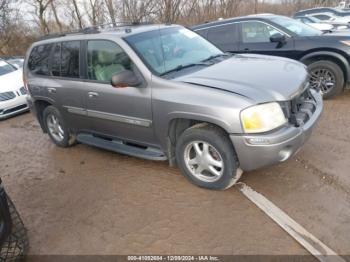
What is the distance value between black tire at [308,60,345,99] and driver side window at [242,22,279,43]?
102 centimetres

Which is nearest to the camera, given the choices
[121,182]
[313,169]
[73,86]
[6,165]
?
[313,169]

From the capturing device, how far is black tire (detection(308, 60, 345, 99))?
5.77 metres

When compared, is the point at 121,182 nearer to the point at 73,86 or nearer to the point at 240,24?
the point at 73,86

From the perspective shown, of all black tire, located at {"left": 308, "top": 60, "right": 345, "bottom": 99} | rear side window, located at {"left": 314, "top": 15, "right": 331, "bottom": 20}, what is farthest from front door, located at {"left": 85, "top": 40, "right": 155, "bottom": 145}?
rear side window, located at {"left": 314, "top": 15, "right": 331, "bottom": 20}

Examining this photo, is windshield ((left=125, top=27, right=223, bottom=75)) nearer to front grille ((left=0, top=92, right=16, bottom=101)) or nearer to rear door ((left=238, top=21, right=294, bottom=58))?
rear door ((left=238, top=21, right=294, bottom=58))

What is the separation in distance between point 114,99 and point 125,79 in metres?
0.52

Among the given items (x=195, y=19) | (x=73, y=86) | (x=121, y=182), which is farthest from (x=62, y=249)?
(x=195, y=19)

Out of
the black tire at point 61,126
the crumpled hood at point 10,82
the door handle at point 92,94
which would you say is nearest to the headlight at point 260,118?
the door handle at point 92,94

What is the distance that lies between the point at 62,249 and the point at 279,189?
89.7 inches

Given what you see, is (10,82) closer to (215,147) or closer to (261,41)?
(261,41)

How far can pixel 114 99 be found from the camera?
12.9 feet

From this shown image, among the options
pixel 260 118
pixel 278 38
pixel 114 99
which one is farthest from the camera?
pixel 278 38

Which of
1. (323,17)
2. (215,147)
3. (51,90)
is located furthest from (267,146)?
(323,17)

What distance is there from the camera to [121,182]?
13.2ft
